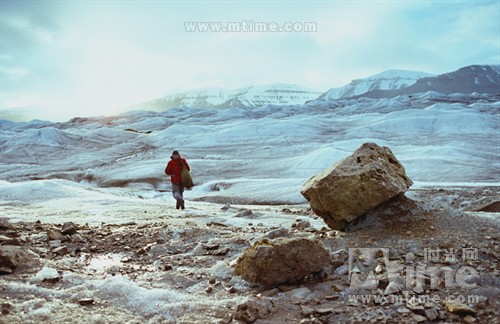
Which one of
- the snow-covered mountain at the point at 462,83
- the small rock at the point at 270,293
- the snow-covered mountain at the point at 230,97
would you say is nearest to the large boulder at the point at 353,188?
the small rock at the point at 270,293

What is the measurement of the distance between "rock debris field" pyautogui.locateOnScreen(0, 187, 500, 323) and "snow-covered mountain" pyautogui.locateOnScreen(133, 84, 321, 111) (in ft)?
529

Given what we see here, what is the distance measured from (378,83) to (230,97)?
206ft

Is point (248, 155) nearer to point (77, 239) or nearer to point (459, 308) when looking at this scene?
point (77, 239)

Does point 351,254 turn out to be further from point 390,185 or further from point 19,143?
point 19,143

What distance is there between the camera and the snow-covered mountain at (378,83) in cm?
15225

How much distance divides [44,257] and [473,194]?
10653mm

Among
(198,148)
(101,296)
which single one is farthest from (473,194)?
(198,148)

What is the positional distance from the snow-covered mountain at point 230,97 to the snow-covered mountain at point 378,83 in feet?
94.0

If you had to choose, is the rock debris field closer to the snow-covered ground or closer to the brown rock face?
the brown rock face

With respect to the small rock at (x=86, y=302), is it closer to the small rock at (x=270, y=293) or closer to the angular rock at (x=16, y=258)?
the angular rock at (x=16, y=258)

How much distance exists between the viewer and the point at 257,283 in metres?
3.94

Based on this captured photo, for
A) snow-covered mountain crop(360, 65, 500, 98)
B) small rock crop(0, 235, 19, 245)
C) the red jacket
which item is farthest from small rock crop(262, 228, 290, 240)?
snow-covered mountain crop(360, 65, 500, 98)

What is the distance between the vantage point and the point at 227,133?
133 feet

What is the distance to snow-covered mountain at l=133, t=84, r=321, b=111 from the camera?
568 feet
